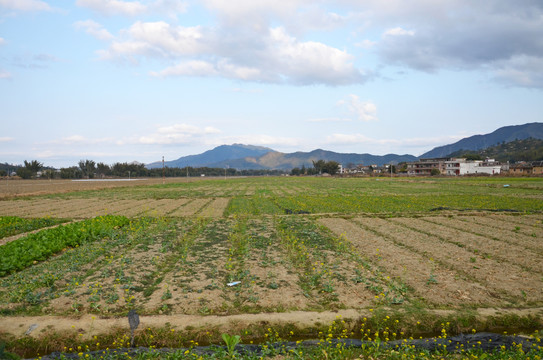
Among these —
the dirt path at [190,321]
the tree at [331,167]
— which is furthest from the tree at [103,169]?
the dirt path at [190,321]

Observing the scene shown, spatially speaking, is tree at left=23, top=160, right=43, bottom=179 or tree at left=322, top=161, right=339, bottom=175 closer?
tree at left=23, top=160, right=43, bottom=179

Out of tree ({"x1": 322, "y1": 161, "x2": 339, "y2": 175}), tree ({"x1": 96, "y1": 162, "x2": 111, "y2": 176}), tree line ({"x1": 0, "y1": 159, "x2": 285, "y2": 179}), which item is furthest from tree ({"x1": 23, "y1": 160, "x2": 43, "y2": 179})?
tree ({"x1": 322, "y1": 161, "x2": 339, "y2": 175})

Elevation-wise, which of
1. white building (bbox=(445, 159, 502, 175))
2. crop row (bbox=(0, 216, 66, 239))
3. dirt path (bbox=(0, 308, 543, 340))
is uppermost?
white building (bbox=(445, 159, 502, 175))

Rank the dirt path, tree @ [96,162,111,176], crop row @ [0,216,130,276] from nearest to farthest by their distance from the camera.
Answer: the dirt path < crop row @ [0,216,130,276] < tree @ [96,162,111,176]

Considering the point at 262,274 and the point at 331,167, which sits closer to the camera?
the point at 262,274

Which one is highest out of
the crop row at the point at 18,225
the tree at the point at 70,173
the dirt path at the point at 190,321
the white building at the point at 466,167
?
the tree at the point at 70,173

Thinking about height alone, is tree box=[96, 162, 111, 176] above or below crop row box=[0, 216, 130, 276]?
above

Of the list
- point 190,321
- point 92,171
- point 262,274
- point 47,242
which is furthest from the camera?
point 92,171

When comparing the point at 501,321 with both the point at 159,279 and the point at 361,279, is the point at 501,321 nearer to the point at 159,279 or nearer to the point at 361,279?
the point at 361,279

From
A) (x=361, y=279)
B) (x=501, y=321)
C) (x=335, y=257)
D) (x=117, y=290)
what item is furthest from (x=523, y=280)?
(x=117, y=290)

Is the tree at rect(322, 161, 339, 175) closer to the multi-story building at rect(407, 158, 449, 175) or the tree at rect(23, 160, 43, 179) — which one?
the multi-story building at rect(407, 158, 449, 175)

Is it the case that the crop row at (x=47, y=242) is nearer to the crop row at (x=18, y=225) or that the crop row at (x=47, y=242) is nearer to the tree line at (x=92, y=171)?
the crop row at (x=18, y=225)

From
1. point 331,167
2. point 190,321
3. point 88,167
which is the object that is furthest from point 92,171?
point 190,321

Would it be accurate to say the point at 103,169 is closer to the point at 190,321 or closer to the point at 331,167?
the point at 331,167
